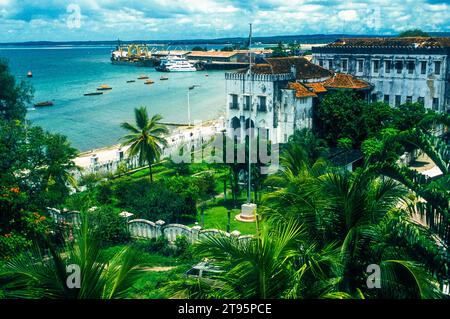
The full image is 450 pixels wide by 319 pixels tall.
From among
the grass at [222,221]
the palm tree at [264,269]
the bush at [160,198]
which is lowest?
the grass at [222,221]

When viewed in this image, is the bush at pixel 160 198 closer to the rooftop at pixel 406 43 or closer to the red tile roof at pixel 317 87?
the red tile roof at pixel 317 87

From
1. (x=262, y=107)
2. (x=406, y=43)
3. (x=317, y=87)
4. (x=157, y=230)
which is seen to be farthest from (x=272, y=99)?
(x=157, y=230)

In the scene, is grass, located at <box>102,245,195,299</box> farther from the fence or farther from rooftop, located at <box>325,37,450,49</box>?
rooftop, located at <box>325,37,450,49</box>

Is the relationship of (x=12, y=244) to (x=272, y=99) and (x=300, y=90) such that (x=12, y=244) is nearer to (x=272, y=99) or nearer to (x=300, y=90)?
(x=272, y=99)

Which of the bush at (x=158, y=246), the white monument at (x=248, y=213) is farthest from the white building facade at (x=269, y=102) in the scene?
the bush at (x=158, y=246)

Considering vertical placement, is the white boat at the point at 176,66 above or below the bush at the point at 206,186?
above

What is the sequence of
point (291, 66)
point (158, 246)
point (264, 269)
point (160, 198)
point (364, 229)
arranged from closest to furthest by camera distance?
point (264, 269)
point (364, 229)
point (158, 246)
point (160, 198)
point (291, 66)

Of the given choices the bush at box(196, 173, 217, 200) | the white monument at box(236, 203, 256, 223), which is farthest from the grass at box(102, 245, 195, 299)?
the bush at box(196, 173, 217, 200)
